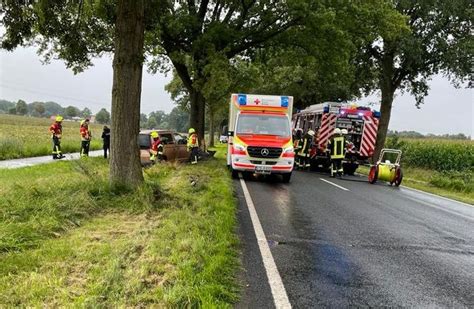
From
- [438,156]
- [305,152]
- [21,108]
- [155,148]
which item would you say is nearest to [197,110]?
[305,152]

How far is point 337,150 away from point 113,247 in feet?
41.3

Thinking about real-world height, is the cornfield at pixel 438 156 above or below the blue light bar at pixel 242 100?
below

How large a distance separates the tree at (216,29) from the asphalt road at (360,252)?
32.9 feet

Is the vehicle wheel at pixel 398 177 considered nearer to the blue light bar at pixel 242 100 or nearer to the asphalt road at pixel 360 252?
the asphalt road at pixel 360 252

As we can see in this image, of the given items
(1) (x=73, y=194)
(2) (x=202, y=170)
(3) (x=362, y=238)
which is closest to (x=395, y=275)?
(3) (x=362, y=238)

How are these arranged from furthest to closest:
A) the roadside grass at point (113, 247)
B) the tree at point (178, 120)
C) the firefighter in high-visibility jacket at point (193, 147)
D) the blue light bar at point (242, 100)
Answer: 1. the tree at point (178, 120)
2. the firefighter in high-visibility jacket at point (193, 147)
3. the blue light bar at point (242, 100)
4. the roadside grass at point (113, 247)

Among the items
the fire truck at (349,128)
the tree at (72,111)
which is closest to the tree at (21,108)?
the tree at (72,111)

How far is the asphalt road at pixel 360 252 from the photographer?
449 cm

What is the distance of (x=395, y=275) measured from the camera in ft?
17.0

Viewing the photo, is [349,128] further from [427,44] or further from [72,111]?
[72,111]

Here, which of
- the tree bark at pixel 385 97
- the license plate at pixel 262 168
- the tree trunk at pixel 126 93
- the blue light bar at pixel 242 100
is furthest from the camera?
the tree bark at pixel 385 97

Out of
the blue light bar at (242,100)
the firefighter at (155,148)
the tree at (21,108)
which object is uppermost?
the tree at (21,108)

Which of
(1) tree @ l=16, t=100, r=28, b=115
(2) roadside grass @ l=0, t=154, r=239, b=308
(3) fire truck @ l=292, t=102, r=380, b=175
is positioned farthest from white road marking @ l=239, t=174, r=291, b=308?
(1) tree @ l=16, t=100, r=28, b=115

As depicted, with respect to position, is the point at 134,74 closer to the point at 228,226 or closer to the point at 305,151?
the point at 228,226
